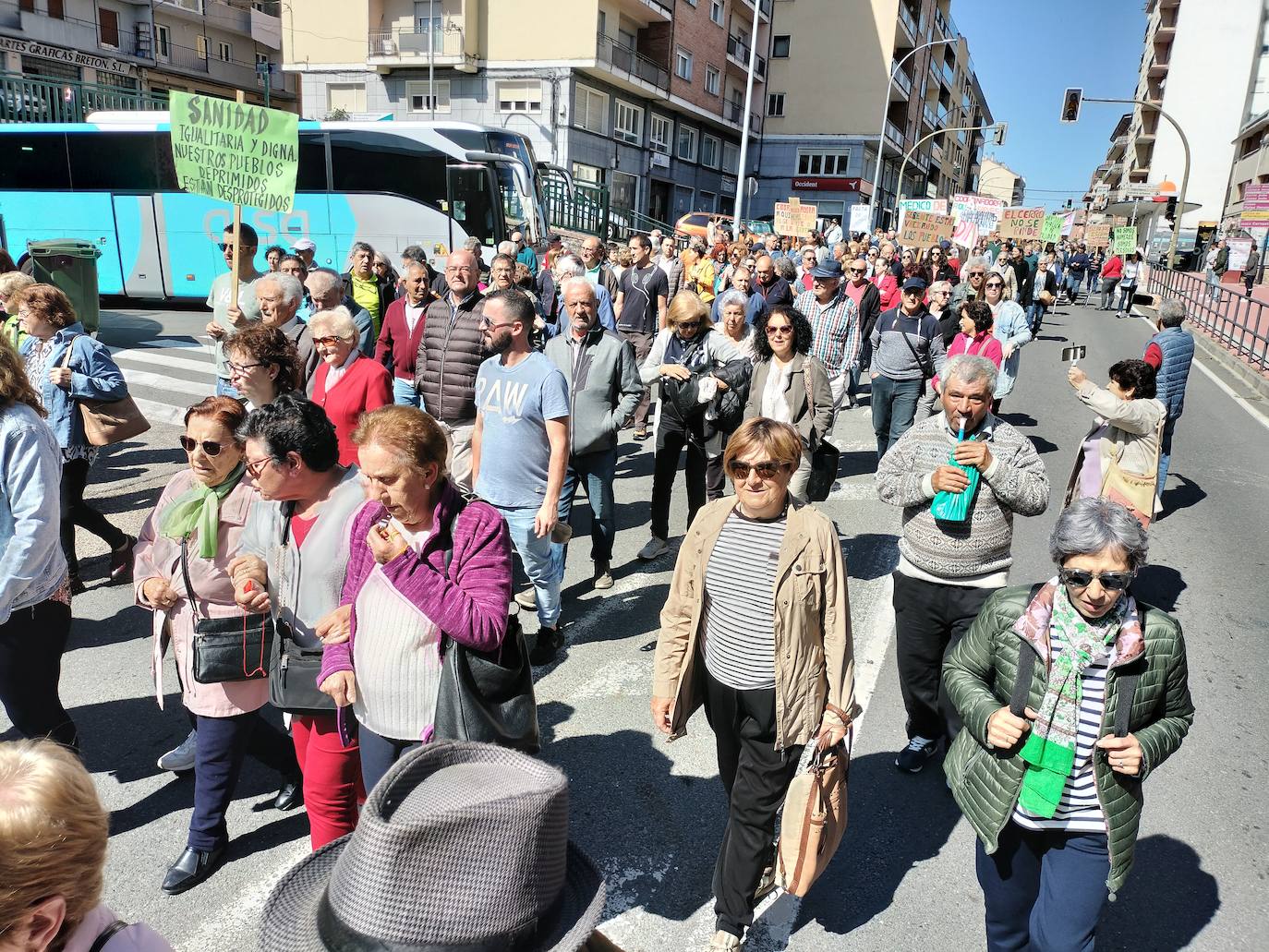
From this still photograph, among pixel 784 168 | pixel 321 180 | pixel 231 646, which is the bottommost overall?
pixel 231 646

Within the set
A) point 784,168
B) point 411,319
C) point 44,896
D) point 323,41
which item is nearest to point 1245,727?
point 44,896

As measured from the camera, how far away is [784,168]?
54875mm

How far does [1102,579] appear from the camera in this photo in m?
2.40

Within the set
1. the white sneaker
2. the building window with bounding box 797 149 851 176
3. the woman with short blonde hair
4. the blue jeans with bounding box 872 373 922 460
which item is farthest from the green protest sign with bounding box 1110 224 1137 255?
the building window with bounding box 797 149 851 176

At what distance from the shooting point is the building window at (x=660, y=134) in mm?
41406

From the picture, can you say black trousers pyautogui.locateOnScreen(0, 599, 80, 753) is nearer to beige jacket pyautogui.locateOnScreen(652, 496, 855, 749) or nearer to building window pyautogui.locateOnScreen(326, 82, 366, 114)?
beige jacket pyautogui.locateOnScreen(652, 496, 855, 749)

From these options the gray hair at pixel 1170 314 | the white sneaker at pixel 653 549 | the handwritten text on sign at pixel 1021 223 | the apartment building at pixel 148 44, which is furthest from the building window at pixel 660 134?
the white sneaker at pixel 653 549

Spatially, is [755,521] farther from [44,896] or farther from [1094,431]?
[1094,431]

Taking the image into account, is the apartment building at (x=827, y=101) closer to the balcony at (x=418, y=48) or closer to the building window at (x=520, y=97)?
the building window at (x=520, y=97)

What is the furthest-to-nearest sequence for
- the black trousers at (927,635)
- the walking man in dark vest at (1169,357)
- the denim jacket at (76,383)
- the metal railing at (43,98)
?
1. the metal railing at (43,98)
2. the walking man in dark vest at (1169,357)
3. the denim jacket at (76,383)
4. the black trousers at (927,635)

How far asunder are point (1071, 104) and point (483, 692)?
33063 millimetres

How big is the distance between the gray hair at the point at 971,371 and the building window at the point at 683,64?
41.3 m

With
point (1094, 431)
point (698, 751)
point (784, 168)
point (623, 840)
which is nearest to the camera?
point (623, 840)

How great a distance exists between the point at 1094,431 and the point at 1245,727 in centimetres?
215
